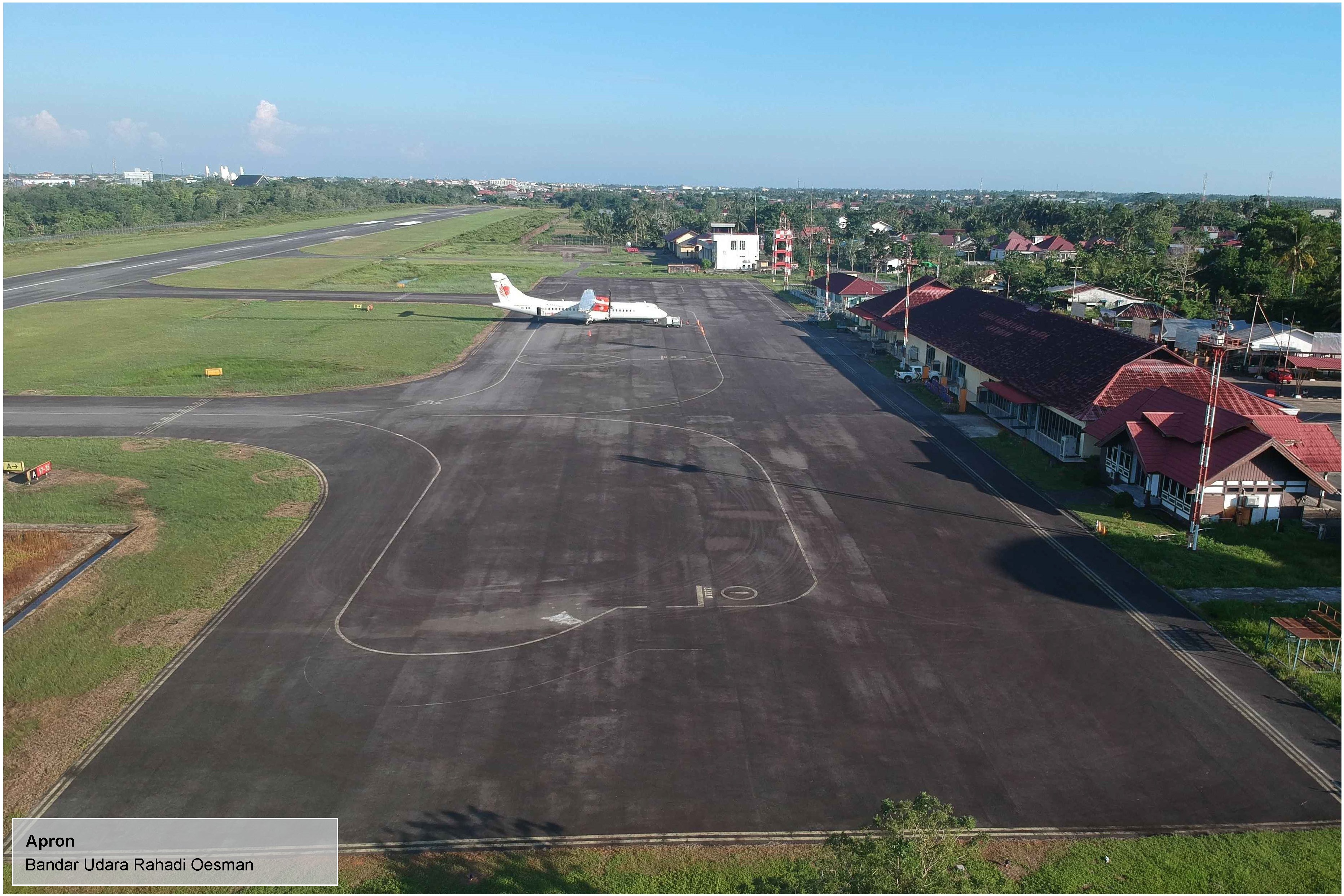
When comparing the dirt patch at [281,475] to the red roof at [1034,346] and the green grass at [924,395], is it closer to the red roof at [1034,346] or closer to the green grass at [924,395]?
the green grass at [924,395]

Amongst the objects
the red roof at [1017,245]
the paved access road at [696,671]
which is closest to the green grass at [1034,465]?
the paved access road at [696,671]

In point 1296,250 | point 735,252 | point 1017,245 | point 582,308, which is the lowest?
point 582,308

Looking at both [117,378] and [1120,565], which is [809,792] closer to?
[1120,565]

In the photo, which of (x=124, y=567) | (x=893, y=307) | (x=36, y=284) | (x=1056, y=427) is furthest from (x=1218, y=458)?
(x=36, y=284)

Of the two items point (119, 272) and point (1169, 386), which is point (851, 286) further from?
point (119, 272)

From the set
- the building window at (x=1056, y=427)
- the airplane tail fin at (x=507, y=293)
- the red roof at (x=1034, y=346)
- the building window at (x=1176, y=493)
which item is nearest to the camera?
the building window at (x=1176, y=493)

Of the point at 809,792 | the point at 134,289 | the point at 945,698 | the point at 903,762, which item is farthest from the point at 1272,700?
the point at 134,289
